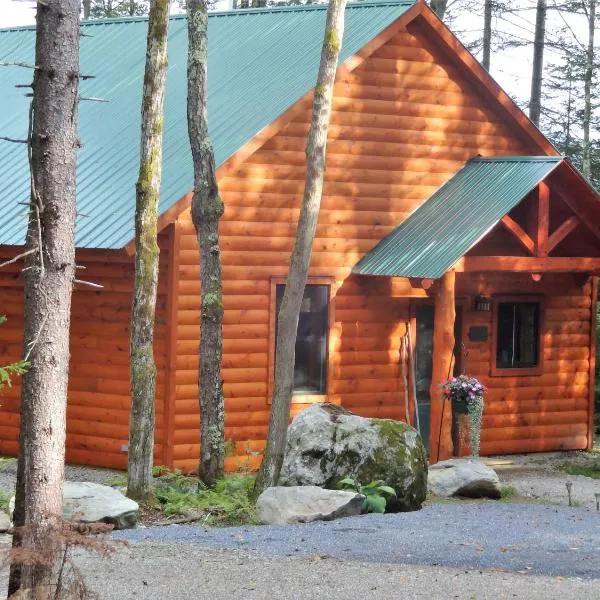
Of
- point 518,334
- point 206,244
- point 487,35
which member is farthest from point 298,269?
point 487,35

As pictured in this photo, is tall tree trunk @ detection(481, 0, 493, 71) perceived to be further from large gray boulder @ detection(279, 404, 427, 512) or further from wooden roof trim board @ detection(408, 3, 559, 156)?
large gray boulder @ detection(279, 404, 427, 512)

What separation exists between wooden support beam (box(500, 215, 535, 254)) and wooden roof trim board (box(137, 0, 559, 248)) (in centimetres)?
240

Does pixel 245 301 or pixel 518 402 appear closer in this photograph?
pixel 245 301

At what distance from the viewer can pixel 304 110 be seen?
17781 mm

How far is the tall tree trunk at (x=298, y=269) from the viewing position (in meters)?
14.8

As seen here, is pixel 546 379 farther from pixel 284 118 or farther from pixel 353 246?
pixel 284 118

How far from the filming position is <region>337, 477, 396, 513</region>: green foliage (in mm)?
13438

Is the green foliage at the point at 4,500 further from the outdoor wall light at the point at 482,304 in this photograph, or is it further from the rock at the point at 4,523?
the outdoor wall light at the point at 482,304

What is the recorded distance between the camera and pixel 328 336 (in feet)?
60.2

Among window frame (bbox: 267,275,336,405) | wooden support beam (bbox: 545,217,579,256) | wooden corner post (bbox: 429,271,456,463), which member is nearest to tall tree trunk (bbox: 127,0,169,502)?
window frame (bbox: 267,275,336,405)

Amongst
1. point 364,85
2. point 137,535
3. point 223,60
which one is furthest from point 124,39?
point 137,535

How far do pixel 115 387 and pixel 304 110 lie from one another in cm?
450

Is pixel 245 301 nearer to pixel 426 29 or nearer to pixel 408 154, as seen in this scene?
pixel 408 154

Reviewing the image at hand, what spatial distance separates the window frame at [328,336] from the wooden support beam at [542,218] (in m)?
2.87
